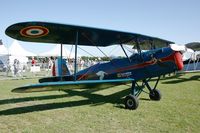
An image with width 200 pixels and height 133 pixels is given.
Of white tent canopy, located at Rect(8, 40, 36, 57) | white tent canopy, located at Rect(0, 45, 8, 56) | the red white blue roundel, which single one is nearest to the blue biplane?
the red white blue roundel

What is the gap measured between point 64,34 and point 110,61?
1939mm

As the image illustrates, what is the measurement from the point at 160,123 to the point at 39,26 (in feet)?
12.6

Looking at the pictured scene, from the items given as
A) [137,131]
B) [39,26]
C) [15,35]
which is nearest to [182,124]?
[137,131]

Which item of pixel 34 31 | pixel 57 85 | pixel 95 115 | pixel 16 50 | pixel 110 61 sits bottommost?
pixel 95 115

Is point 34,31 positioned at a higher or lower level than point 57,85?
higher

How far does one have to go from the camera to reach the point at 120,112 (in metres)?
7.19

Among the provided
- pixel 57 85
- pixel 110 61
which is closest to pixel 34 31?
pixel 57 85

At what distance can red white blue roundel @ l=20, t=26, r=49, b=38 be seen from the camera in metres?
6.78

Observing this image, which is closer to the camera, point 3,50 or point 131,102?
point 131,102

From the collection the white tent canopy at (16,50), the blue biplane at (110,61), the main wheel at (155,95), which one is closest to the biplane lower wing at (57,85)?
the blue biplane at (110,61)

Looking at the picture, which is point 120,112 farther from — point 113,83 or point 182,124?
point 182,124

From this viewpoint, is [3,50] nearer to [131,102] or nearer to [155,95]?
[155,95]

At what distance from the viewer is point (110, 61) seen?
9180 millimetres

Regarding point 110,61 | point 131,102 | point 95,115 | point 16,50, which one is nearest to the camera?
point 95,115
